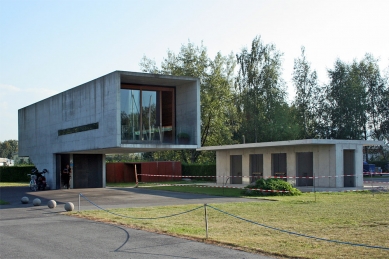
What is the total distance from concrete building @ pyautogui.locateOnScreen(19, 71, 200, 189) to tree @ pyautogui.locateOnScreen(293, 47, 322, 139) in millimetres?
31490

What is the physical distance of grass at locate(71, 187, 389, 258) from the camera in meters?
10.3

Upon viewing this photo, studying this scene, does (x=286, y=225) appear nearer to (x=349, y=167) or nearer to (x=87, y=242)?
(x=87, y=242)

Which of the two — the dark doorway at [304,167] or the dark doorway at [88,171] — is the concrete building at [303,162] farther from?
the dark doorway at [88,171]

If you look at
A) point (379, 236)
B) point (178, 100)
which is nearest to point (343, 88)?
point (178, 100)

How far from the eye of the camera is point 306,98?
5781cm

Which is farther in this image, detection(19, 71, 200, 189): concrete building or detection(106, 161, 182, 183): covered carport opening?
detection(106, 161, 182, 183): covered carport opening

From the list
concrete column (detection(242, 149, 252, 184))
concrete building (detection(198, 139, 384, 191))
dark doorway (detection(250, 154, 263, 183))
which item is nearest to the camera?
concrete building (detection(198, 139, 384, 191))

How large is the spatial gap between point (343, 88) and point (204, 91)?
15.9 m

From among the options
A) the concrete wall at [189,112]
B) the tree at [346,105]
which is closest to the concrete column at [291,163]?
the concrete wall at [189,112]

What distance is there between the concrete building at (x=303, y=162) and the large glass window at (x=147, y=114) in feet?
25.2

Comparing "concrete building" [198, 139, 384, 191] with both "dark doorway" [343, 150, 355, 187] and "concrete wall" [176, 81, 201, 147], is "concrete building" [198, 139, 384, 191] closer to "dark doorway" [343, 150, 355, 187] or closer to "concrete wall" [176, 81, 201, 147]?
"dark doorway" [343, 150, 355, 187]

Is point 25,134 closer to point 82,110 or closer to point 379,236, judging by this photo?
point 82,110

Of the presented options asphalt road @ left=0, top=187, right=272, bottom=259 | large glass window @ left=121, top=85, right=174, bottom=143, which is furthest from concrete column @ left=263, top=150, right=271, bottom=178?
asphalt road @ left=0, top=187, right=272, bottom=259

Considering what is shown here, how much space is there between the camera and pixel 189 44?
183 ft
